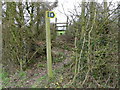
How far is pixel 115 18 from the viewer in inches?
109

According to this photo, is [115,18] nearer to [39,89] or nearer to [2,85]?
[39,89]

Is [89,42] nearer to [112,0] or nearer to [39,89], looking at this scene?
[112,0]

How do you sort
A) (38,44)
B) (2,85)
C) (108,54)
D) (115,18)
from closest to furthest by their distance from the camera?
1. (108,54)
2. (115,18)
3. (2,85)
4. (38,44)

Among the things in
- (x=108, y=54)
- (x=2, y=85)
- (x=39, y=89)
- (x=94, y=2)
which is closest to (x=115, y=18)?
(x=94, y=2)

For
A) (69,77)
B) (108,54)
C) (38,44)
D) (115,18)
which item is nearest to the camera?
(108,54)

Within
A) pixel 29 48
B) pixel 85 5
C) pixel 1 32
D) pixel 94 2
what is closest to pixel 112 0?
pixel 94 2

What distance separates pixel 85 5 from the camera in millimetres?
3152

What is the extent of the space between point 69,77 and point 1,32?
310cm

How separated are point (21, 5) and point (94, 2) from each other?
2.72 m

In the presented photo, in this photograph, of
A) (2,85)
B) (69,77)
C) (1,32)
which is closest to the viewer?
(69,77)

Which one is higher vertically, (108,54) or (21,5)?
(21,5)

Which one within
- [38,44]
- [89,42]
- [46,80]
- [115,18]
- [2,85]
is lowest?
[2,85]

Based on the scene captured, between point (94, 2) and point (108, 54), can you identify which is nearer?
point (108, 54)

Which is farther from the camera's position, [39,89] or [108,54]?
[39,89]
